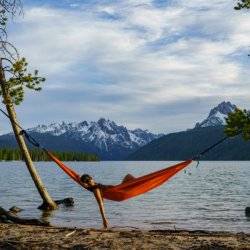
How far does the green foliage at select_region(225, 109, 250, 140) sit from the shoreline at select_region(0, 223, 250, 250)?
736 cm

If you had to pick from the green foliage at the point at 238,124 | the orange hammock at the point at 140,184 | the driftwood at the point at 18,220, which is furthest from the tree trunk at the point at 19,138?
the green foliage at the point at 238,124

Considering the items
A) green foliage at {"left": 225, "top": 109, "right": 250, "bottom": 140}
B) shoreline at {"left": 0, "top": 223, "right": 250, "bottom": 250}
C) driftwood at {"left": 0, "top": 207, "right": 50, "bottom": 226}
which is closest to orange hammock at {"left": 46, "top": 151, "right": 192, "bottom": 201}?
shoreline at {"left": 0, "top": 223, "right": 250, "bottom": 250}

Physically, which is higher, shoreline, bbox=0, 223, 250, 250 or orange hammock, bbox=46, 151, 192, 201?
orange hammock, bbox=46, 151, 192, 201

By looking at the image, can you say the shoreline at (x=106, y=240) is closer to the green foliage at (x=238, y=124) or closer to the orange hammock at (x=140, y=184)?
the orange hammock at (x=140, y=184)

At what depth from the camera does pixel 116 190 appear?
1519 cm

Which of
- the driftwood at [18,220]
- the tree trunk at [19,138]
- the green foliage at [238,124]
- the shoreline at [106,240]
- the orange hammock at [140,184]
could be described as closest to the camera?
the shoreline at [106,240]

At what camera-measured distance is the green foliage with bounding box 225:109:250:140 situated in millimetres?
19984

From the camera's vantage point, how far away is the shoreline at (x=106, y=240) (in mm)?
11203

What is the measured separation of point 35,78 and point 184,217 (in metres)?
12.4

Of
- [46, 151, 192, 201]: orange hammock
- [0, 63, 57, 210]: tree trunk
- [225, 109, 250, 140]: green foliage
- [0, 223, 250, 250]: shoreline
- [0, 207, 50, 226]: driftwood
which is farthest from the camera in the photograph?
[0, 63, 57, 210]: tree trunk

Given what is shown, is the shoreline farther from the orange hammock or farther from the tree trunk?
the tree trunk

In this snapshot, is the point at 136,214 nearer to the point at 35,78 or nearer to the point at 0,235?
the point at 35,78

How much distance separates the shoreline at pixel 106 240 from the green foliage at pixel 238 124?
7.36 metres

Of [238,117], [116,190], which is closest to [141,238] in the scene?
[116,190]
